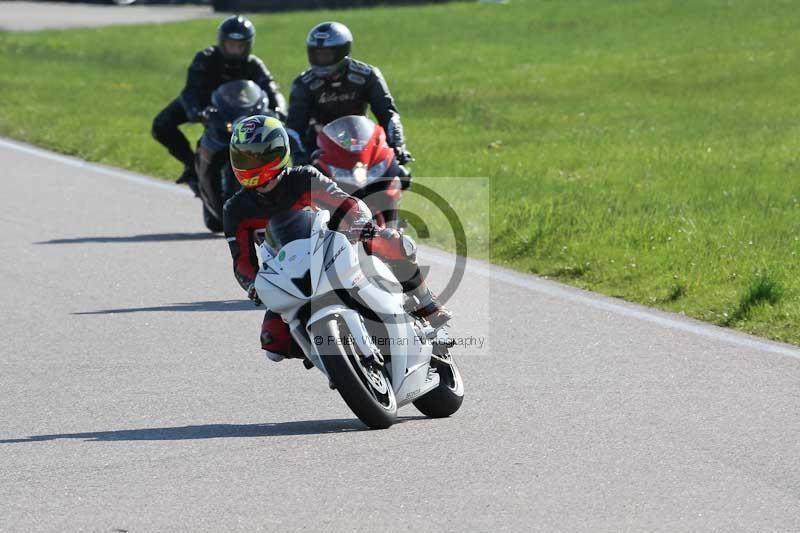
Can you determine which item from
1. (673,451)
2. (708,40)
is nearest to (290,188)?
(673,451)

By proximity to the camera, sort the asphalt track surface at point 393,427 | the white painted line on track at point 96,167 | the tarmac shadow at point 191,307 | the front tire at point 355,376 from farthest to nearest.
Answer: the white painted line on track at point 96,167, the tarmac shadow at point 191,307, the front tire at point 355,376, the asphalt track surface at point 393,427

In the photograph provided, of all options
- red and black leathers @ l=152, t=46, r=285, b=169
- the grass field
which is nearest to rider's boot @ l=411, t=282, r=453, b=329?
the grass field

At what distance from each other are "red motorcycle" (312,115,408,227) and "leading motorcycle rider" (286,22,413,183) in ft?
3.14

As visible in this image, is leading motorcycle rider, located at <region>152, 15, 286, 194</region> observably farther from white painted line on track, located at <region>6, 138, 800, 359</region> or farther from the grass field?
white painted line on track, located at <region>6, 138, 800, 359</region>

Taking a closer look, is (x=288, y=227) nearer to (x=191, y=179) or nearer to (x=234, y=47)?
(x=234, y=47)

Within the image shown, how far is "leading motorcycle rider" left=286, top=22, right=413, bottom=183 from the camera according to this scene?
37.0ft

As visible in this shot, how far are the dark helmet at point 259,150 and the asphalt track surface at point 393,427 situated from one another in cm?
115

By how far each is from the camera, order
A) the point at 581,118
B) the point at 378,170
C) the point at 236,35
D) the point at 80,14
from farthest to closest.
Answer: the point at 80,14 → the point at 581,118 → the point at 236,35 → the point at 378,170

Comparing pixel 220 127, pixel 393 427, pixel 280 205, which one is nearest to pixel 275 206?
pixel 280 205

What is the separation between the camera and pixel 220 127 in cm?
1339

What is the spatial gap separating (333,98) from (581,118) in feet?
36.1

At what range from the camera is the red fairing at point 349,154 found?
10000 millimetres

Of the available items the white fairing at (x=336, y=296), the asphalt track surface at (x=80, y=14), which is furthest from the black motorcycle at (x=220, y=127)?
the asphalt track surface at (x=80, y=14)

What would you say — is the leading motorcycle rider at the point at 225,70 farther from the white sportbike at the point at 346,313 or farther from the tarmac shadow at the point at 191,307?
the white sportbike at the point at 346,313
